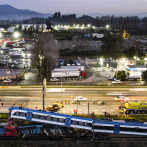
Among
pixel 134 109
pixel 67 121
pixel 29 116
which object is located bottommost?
pixel 134 109

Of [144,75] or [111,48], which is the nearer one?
[144,75]

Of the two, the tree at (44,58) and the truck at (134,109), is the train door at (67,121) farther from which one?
the tree at (44,58)

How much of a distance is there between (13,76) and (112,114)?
17.1 meters

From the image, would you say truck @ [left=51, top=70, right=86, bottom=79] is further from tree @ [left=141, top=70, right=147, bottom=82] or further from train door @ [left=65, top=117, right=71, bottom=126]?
train door @ [left=65, top=117, right=71, bottom=126]

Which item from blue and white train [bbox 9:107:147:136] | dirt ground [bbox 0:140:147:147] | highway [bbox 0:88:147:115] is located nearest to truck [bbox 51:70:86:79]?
highway [bbox 0:88:147:115]

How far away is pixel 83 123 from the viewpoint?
615 inches

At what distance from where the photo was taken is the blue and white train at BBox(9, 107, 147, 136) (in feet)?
50.7

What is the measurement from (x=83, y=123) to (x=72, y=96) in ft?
28.8

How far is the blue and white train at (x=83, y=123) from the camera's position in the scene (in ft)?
50.7

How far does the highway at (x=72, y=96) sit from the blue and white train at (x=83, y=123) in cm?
423

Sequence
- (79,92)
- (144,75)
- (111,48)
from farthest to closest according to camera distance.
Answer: (111,48) < (144,75) < (79,92)

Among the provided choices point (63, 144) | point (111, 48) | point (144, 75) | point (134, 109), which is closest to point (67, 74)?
point (144, 75)

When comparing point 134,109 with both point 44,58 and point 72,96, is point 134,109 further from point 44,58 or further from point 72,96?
point 44,58

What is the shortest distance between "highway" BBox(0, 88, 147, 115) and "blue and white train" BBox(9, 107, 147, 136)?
423 centimetres
